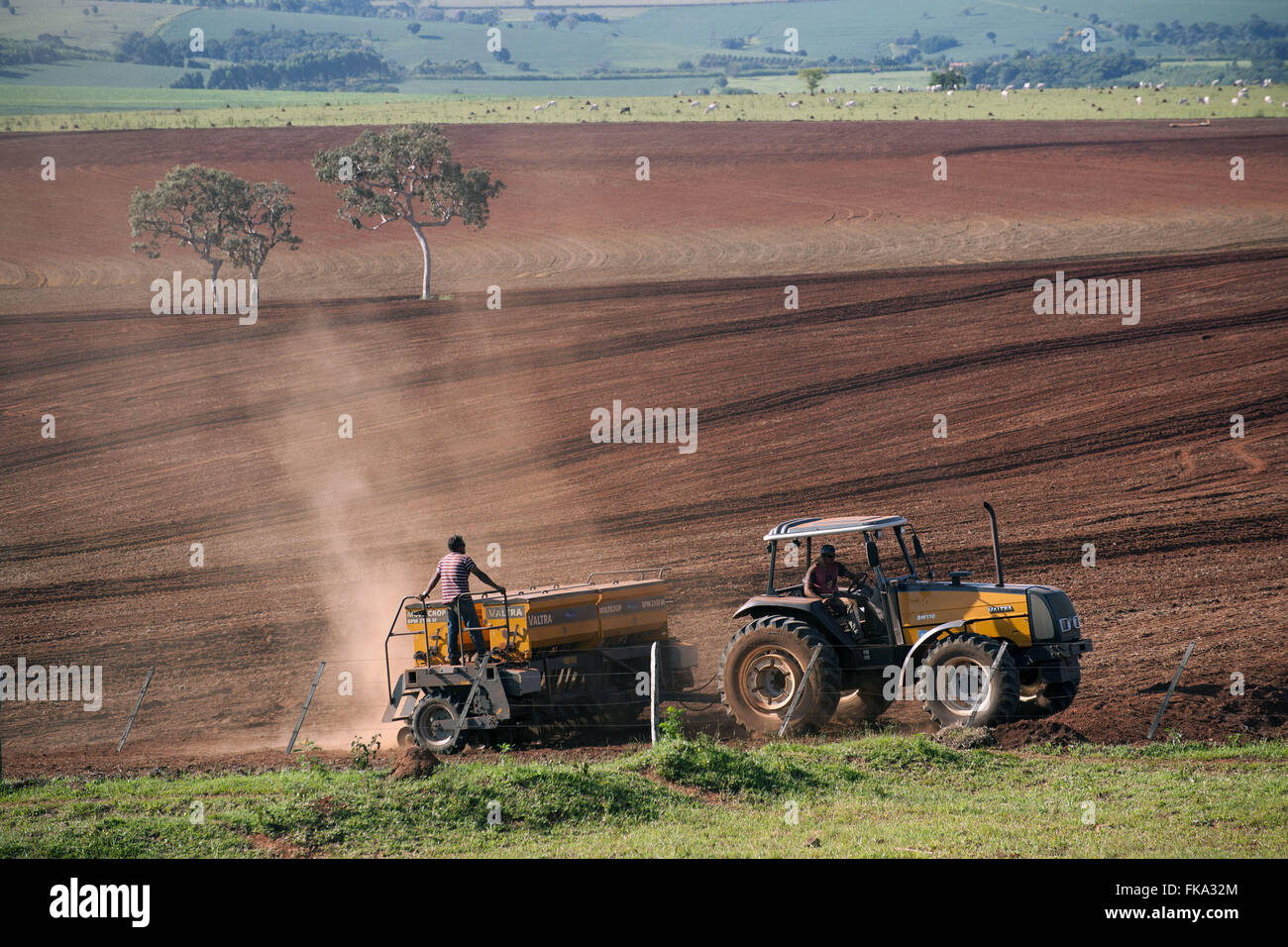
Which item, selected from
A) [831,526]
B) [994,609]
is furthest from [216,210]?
[994,609]

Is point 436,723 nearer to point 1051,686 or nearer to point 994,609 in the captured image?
point 994,609

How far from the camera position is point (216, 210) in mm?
47438

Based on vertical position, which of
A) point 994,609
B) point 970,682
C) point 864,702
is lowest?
point 864,702

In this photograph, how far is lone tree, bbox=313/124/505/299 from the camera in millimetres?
47312

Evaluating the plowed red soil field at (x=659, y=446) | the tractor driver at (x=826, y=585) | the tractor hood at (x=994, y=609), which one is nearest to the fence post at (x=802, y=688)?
the tractor driver at (x=826, y=585)

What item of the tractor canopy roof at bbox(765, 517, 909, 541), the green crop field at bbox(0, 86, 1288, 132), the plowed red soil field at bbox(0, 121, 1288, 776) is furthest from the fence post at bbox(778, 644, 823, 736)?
the green crop field at bbox(0, 86, 1288, 132)

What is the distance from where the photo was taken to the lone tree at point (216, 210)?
47156mm

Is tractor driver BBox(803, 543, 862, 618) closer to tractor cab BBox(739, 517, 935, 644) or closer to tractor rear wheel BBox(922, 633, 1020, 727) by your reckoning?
tractor cab BBox(739, 517, 935, 644)

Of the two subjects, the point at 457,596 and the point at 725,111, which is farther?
the point at 725,111

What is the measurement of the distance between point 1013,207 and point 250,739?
4398 centimetres

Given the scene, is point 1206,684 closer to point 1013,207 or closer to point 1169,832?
point 1169,832

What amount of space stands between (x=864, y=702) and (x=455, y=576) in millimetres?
4922
